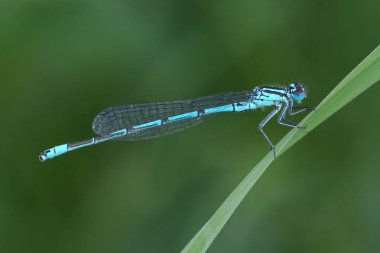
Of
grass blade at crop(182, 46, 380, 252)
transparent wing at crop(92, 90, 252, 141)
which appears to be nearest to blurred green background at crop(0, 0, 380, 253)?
transparent wing at crop(92, 90, 252, 141)

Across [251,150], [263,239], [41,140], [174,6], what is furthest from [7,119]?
[263,239]

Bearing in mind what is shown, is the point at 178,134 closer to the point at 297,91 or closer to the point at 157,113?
the point at 157,113

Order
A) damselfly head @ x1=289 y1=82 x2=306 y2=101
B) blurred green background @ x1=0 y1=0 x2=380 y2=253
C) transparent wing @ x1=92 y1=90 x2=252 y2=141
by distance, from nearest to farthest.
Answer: blurred green background @ x1=0 y1=0 x2=380 y2=253 → damselfly head @ x1=289 y1=82 x2=306 y2=101 → transparent wing @ x1=92 y1=90 x2=252 y2=141

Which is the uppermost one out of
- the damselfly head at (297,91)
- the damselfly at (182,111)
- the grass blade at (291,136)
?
the damselfly at (182,111)

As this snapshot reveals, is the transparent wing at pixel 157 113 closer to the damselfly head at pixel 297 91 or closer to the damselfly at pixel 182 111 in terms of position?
the damselfly at pixel 182 111

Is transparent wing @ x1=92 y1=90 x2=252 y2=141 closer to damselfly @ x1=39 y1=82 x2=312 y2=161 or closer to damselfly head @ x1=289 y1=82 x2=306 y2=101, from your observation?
damselfly @ x1=39 y1=82 x2=312 y2=161

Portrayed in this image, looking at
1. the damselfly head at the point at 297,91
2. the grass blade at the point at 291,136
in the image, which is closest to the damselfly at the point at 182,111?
the damselfly head at the point at 297,91

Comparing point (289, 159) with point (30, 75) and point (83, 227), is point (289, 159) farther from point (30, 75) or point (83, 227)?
point (30, 75)
